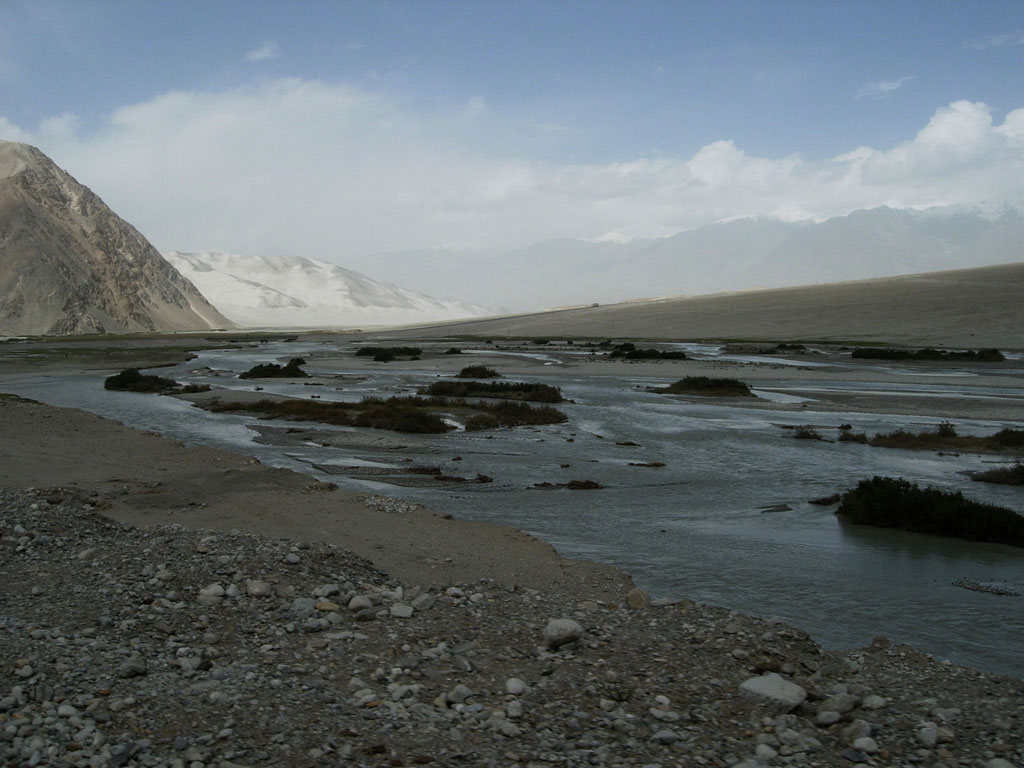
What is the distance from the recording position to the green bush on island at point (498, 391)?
2948 cm

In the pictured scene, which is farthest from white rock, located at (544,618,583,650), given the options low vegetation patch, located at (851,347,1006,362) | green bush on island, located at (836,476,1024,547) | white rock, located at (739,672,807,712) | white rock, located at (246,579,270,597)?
low vegetation patch, located at (851,347,1006,362)

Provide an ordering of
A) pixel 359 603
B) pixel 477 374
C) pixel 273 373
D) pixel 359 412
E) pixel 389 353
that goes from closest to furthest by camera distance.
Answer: pixel 359 603 < pixel 359 412 < pixel 477 374 < pixel 273 373 < pixel 389 353

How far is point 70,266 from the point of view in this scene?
125688 millimetres

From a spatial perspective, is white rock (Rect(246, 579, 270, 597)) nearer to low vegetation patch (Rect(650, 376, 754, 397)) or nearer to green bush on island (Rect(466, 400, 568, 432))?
green bush on island (Rect(466, 400, 568, 432))

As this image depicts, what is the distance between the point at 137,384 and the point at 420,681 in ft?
107

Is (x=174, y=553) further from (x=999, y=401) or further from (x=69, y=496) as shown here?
(x=999, y=401)

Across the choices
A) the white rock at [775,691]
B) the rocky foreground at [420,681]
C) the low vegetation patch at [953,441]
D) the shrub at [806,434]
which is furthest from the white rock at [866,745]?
the shrub at [806,434]

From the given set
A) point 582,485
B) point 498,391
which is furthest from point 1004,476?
point 498,391

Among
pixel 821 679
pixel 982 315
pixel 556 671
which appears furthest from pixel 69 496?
pixel 982 315

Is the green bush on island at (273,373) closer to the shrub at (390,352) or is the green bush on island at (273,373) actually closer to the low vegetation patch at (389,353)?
the low vegetation patch at (389,353)

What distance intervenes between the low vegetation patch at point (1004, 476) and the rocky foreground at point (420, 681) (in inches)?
384

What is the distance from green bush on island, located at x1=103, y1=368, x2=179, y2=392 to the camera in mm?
34438

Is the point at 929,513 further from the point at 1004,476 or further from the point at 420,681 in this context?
the point at 420,681

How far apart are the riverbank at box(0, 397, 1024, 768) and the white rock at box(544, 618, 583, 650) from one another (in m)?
0.03
